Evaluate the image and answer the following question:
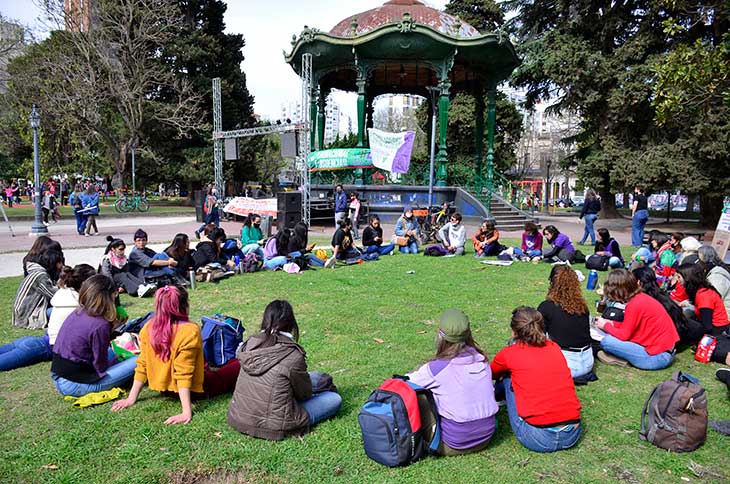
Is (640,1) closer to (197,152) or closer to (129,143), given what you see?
(197,152)

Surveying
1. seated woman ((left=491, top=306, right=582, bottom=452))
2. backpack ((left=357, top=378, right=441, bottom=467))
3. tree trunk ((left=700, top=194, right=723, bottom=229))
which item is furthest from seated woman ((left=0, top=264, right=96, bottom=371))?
tree trunk ((left=700, top=194, right=723, bottom=229))

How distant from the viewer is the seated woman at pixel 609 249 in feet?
36.7

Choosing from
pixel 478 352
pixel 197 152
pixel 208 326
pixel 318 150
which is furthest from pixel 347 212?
pixel 197 152

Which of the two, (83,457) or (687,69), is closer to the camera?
(83,457)

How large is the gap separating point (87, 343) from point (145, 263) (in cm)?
456

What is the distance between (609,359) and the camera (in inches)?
221

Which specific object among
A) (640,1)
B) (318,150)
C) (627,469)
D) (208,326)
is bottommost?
(627,469)

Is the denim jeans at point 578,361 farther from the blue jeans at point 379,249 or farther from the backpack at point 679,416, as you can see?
the blue jeans at point 379,249

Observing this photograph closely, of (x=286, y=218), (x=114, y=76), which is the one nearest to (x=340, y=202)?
(x=286, y=218)

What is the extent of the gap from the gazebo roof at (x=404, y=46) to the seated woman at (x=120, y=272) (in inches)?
538

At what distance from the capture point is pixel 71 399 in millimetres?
4590

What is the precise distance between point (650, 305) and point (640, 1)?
79.4 ft

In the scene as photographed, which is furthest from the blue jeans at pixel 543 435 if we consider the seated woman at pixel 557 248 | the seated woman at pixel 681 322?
the seated woman at pixel 557 248

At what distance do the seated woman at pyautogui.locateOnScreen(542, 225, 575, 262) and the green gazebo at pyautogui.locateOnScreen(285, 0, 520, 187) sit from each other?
343 inches
